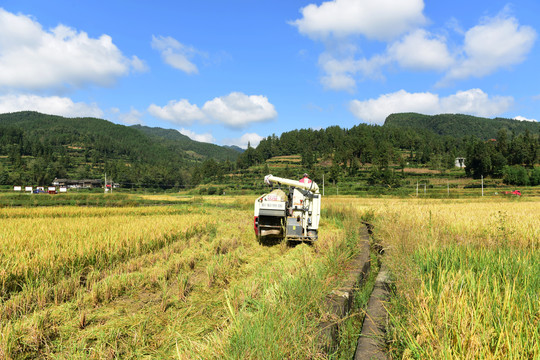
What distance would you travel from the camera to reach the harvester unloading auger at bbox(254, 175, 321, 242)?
29.4 feet

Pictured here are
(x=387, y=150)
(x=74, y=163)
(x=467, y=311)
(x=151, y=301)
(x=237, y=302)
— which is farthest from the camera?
(x=74, y=163)

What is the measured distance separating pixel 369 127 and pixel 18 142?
230058 millimetres

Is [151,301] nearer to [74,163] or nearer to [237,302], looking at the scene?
[237,302]

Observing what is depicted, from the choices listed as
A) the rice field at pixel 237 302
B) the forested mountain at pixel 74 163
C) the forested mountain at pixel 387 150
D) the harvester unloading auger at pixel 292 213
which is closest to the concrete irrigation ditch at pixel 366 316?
the rice field at pixel 237 302

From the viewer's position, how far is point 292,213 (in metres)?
9.29

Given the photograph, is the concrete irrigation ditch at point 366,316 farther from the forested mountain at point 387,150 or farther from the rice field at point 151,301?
the forested mountain at point 387,150

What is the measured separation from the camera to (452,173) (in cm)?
9519

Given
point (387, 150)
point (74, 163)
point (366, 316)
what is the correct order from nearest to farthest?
1. point (366, 316)
2. point (387, 150)
3. point (74, 163)

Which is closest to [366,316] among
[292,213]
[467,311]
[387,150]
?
[467,311]

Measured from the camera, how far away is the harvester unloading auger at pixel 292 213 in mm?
8961

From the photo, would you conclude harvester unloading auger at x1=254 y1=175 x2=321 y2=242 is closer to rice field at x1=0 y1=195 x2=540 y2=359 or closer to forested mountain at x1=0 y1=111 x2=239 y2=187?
rice field at x1=0 y1=195 x2=540 y2=359

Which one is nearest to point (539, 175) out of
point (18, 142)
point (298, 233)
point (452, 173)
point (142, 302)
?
point (452, 173)

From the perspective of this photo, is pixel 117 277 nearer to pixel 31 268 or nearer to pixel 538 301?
pixel 31 268

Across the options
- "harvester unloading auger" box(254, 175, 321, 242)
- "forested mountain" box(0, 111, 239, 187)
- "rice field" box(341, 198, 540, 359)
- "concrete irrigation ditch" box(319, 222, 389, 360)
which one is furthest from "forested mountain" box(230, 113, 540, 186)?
"rice field" box(341, 198, 540, 359)
